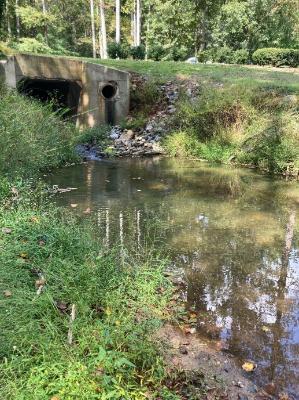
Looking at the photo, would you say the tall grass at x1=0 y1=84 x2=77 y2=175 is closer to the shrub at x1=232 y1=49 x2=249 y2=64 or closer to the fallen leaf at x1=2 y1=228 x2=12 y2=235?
the fallen leaf at x1=2 y1=228 x2=12 y2=235

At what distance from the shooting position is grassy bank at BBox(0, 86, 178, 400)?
2740 mm

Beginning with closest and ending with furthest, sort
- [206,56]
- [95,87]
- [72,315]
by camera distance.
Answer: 1. [72,315]
2. [95,87]
3. [206,56]

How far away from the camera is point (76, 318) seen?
335 cm

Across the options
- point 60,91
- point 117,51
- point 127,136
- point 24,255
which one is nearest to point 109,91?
point 127,136

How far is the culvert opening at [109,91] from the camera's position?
15438 mm

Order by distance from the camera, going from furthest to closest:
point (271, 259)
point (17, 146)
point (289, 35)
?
point (289, 35)
point (17, 146)
point (271, 259)

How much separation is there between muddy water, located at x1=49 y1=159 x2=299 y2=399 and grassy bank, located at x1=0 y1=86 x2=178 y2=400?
2.21ft

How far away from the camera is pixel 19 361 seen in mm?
2828

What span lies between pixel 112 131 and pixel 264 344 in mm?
11697

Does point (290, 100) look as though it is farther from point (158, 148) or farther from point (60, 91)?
point (60, 91)

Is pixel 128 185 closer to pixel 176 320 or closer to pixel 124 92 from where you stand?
pixel 176 320

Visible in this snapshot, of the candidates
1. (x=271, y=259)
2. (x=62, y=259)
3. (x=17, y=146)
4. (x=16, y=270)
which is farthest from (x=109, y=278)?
(x=17, y=146)

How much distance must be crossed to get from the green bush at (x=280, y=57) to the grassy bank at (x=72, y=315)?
1964 centimetres

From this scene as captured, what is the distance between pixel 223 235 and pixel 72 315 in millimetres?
3683
